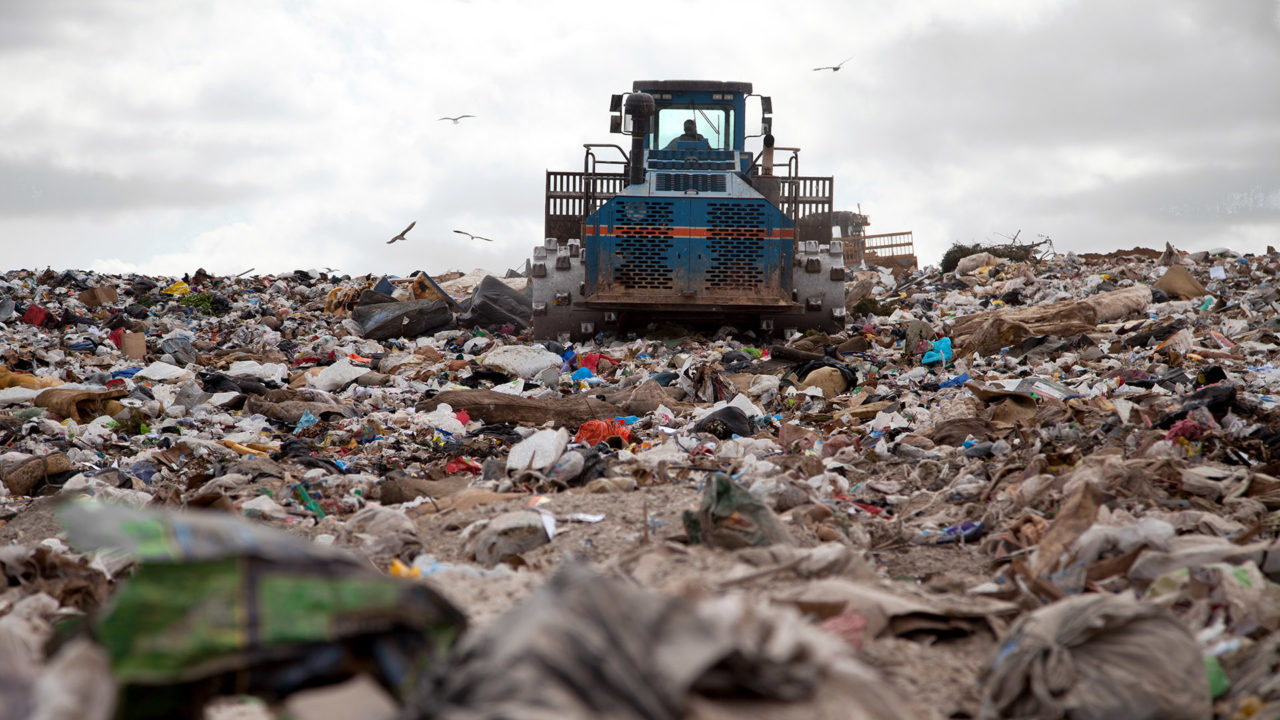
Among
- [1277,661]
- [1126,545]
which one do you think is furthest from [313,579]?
[1126,545]

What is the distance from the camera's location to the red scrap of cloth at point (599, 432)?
6465mm

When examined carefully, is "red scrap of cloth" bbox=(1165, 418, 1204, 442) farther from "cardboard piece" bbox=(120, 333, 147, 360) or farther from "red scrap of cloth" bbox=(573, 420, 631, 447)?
"cardboard piece" bbox=(120, 333, 147, 360)

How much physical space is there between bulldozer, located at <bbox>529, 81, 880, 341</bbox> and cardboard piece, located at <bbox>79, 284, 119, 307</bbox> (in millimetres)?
7168

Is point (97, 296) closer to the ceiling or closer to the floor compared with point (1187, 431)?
closer to the ceiling

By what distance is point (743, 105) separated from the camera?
1169cm

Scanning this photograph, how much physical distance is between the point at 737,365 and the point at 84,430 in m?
5.19

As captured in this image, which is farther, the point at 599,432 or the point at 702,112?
the point at 702,112

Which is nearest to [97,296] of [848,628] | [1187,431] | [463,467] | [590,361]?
[590,361]

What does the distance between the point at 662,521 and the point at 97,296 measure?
1293 cm

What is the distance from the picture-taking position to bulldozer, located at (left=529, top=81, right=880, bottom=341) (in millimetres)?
10461

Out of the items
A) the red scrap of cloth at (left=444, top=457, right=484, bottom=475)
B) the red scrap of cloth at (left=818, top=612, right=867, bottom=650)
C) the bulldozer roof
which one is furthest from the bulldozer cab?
the red scrap of cloth at (left=818, top=612, right=867, bottom=650)

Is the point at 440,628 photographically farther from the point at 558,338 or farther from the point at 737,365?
the point at 558,338

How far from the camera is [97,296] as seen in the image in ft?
46.6

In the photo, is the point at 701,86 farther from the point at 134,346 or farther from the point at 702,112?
the point at 134,346
